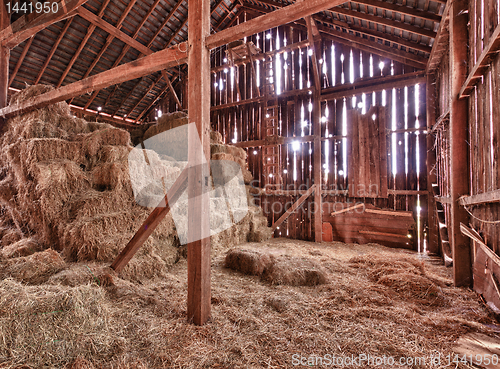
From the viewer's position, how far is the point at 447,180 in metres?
5.16

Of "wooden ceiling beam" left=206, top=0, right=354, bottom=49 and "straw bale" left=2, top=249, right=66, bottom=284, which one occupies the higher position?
"wooden ceiling beam" left=206, top=0, right=354, bottom=49

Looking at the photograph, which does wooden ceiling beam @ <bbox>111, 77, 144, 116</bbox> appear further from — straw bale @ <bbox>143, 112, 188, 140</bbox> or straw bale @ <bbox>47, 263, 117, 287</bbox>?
straw bale @ <bbox>47, 263, 117, 287</bbox>

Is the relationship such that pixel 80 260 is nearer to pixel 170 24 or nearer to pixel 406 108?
pixel 406 108

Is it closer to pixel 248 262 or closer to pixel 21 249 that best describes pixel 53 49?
pixel 21 249

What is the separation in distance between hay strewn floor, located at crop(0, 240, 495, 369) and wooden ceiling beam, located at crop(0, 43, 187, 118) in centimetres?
270

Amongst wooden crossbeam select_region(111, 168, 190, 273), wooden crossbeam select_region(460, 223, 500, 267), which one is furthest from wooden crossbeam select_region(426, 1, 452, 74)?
wooden crossbeam select_region(111, 168, 190, 273)

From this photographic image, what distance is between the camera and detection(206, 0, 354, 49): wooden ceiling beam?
91.9 inches

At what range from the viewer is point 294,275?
3920mm

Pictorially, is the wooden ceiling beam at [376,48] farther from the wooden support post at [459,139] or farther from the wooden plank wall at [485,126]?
the wooden plank wall at [485,126]

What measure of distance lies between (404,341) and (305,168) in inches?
247

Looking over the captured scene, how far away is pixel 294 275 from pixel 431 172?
197 inches

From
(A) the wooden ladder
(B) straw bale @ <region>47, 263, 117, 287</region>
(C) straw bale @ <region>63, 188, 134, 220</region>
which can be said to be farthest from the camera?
(A) the wooden ladder

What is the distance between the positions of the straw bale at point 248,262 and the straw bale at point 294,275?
5.8 inches

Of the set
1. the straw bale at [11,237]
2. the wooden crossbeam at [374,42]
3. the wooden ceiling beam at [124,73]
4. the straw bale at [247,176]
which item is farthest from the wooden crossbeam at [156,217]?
the wooden crossbeam at [374,42]
